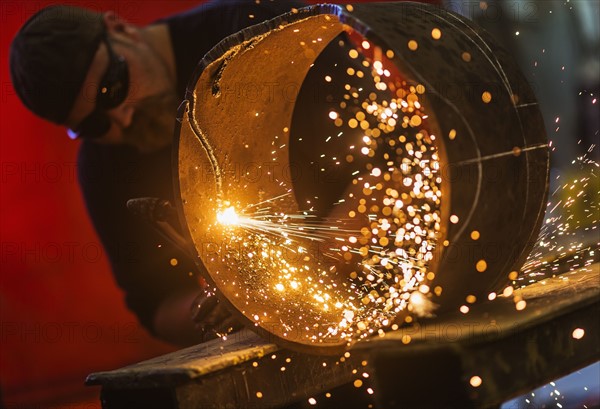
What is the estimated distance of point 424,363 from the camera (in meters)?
1.86

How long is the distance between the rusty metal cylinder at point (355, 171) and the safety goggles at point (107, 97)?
124 cm

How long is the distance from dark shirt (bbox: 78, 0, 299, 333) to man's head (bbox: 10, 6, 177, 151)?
9cm

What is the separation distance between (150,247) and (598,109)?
190 inches

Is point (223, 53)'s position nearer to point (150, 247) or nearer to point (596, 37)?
point (150, 247)

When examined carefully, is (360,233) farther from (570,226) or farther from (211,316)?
(570,226)

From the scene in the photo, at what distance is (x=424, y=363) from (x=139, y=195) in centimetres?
278

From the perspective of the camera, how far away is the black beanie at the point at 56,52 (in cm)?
382

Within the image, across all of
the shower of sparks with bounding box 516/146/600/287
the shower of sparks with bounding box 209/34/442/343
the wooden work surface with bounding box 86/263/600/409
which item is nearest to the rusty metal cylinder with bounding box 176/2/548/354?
the shower of sparks with bounding box 209/34/442/343

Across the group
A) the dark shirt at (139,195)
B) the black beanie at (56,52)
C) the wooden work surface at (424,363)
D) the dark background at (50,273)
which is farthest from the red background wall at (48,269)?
the wooden work surface at (424,363)

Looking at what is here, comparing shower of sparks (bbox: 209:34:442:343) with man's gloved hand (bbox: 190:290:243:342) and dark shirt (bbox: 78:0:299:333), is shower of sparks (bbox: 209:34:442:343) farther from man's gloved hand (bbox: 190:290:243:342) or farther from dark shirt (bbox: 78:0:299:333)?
dark shirt (bbox: 78:0:299:333)

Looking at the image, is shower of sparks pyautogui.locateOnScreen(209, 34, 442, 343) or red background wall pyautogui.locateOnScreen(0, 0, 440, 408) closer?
shower of sparks pyautogui.locateOnScreen(209, 34, 442, 343)

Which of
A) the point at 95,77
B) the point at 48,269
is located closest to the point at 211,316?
the point at 95,77

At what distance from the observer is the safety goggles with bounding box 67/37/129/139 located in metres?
4.00

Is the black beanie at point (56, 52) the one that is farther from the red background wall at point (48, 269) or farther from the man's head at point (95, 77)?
the red background wall at point (48, 269)
